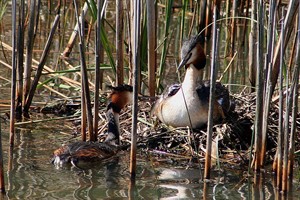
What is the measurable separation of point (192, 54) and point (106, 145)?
3.78 feet

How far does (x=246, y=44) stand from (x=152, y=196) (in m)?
5.70

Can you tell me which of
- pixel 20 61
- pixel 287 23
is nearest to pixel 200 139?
pixel 287 23

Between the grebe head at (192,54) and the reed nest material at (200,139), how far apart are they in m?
0.54

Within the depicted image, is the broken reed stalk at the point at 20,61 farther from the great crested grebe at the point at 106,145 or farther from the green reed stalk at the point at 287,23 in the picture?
the green reed stalk at the point at 287,23

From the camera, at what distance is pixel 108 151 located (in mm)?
6254

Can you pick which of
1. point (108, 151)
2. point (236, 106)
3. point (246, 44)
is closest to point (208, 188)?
point (108, 151)

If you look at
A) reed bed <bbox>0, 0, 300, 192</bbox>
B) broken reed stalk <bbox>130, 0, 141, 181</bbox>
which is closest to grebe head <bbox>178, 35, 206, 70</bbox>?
reed bed <bbox>0, 0, 300, 192</bbox>

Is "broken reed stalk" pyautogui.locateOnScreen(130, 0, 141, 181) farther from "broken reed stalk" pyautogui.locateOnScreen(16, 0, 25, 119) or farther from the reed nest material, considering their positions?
"broken reed stalk" pyautogui.locateOnScreen(16, 0, 25, 119)

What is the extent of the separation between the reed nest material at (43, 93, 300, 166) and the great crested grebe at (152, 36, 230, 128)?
9 cm

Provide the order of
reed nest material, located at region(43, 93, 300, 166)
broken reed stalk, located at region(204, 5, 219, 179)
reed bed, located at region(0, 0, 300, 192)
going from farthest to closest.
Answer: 1. reed nest material, located at region(43, 93, 300, 166)
2. reed bed, located at region(0, 0, 300, 192)
3. broken reed stalk, located at region(204, 5, 219, 179)

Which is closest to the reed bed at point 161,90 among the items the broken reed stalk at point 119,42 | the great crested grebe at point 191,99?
the broken reed stalk at point 119,42

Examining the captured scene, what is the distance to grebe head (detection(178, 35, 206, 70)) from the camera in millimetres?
6730

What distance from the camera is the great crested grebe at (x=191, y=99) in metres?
6.58

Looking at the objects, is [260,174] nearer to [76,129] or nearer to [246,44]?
[76,129]
